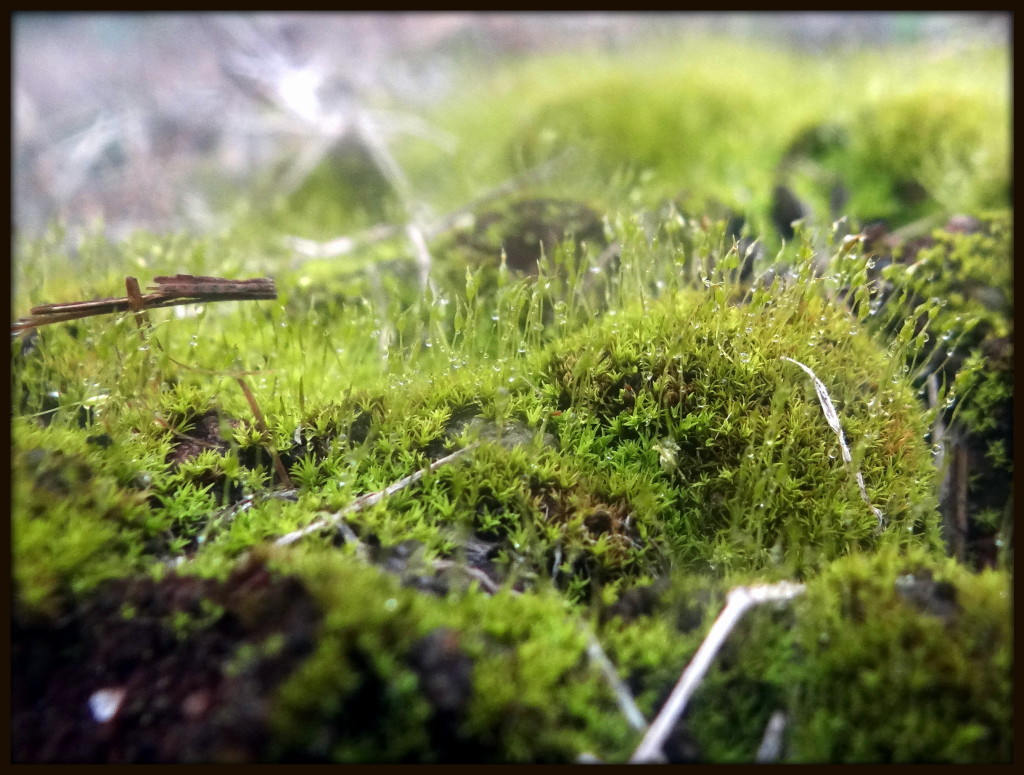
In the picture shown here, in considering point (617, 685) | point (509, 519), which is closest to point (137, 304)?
point (509, 519)

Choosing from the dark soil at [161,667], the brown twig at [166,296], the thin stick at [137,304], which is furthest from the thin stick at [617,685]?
the thin stick at [137,304]

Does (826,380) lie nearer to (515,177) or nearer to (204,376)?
(204,376)

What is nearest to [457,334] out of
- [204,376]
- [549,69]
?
[204,376]

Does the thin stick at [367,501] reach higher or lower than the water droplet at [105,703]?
higher

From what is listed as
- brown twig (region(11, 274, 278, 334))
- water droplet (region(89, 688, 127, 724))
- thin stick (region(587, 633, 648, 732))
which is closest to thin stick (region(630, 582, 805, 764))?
thin stick (region(587, 633, 648, 732))

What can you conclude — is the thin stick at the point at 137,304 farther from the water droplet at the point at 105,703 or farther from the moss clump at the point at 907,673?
the moss clump at the point at 907,673

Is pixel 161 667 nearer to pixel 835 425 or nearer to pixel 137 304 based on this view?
pixel 137 304

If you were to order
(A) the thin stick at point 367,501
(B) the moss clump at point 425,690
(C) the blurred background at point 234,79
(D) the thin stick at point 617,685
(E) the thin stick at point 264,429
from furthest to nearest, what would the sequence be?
(C) the blurred background at point 234,79 < (E) the thin stick at point 264,429 < (A) the thin stick at point 367,501 < (D) the thin stick at point 617,685 < (B) the moss clump at point 425,690
